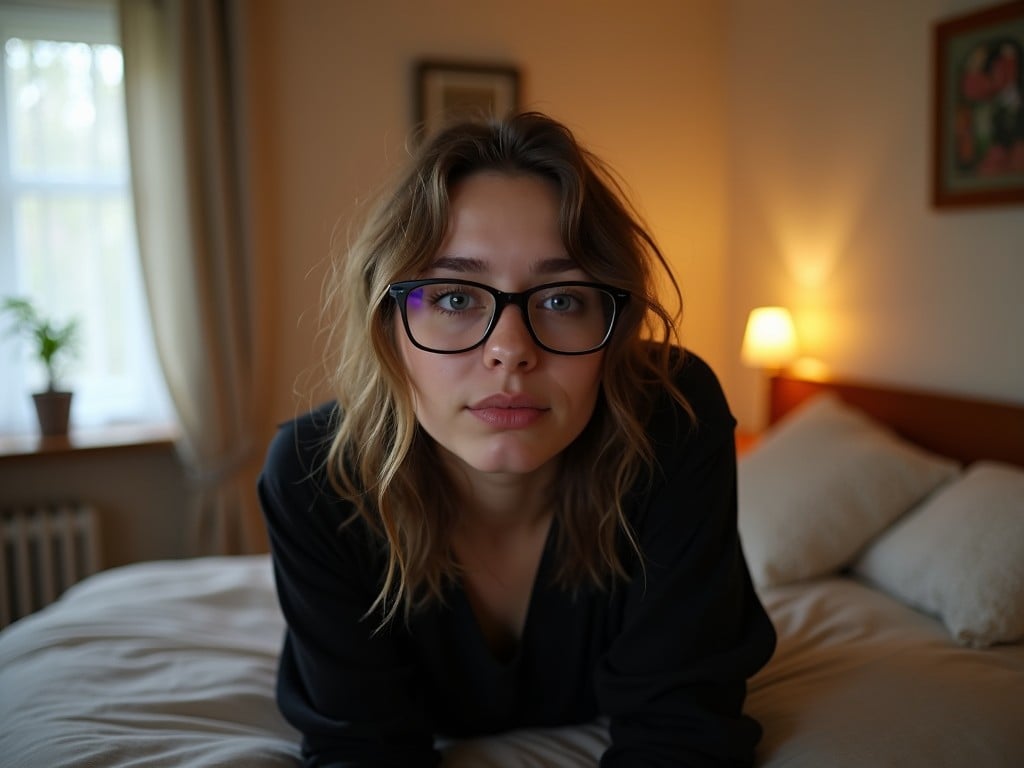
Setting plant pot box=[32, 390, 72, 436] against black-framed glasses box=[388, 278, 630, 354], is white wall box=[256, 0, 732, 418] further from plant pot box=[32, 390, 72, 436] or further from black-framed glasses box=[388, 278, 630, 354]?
black-framed glasses box=[388, 278, 630, 354]

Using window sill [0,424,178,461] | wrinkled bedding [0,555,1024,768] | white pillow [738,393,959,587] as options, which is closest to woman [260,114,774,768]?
wrinkled bedding [0,555,1024,768]

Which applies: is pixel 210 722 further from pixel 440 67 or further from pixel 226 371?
pixel 440 67

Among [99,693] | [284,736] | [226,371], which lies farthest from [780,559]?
[226,371]

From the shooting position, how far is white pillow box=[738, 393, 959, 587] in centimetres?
193

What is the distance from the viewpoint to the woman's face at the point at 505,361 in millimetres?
974

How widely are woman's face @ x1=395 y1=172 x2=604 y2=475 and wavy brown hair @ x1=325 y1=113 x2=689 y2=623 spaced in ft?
0.08

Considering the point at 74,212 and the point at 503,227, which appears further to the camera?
the point at 74,212

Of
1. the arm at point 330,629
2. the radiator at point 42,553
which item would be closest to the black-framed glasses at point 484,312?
the arm at point 330,629

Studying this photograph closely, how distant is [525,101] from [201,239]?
4.49 ft

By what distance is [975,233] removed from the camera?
2.46 meters

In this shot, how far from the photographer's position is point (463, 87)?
3.16 metres

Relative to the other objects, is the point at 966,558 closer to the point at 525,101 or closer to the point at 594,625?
the point at 594,625

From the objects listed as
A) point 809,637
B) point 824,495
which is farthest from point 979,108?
point 809,637

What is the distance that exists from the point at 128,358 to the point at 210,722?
2067 mm
